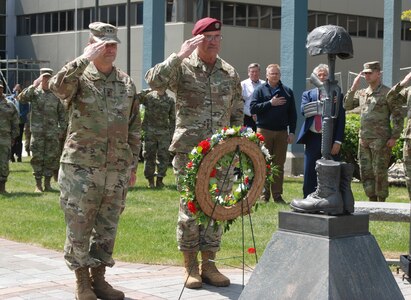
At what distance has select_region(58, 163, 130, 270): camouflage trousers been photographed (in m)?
6.96

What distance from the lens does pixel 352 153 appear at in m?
16.7

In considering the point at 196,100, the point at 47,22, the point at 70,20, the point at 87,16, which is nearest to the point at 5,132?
the point at 196,100

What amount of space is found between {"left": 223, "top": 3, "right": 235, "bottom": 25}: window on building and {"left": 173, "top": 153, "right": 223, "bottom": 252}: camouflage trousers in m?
33.0

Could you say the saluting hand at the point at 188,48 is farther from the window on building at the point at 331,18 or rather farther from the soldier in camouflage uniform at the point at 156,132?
the window on building at the point at 331,18

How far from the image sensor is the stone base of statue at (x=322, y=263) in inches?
204

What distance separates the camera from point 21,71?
47.1 meters

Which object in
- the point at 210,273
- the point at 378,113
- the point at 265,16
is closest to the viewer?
the point at 210,273

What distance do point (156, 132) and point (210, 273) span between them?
8925 mm

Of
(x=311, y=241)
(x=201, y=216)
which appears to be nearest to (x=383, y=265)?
(x=311, y=241)

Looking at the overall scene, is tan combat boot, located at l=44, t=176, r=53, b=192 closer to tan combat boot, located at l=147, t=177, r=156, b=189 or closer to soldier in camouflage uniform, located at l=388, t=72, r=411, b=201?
tan combat boot, located at l=147, t=177, r=156, b=189

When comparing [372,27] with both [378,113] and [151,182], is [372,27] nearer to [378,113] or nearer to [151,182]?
[151,182]

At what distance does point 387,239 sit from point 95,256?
4.35 meters

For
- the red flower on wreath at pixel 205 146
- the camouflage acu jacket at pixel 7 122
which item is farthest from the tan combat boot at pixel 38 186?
the red flower on wreath at pixel 205 146

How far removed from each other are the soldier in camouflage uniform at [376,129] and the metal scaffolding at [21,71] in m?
34.2
